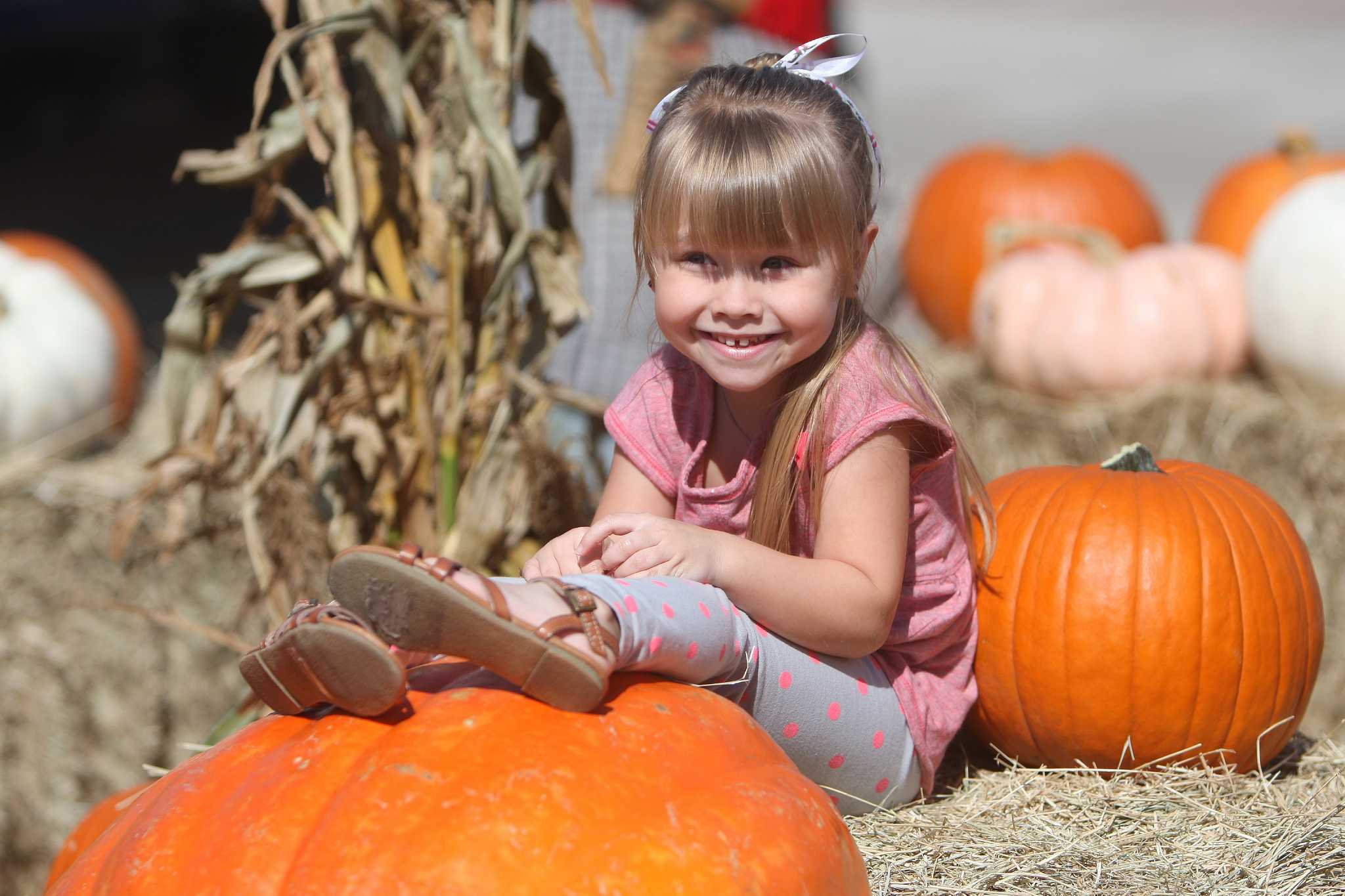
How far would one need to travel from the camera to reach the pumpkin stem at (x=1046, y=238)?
3.96 m

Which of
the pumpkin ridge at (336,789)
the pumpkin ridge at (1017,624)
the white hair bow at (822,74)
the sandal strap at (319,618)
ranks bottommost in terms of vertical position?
the pumpkin ridge at (1017,624)

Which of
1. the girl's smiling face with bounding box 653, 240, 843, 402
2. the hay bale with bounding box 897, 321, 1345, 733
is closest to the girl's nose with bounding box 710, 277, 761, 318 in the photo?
the girl's smiling face with bounding box 653, 240, 843, 402

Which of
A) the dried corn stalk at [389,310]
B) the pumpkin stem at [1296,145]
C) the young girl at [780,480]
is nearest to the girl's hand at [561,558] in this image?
the young girl at [780,480]

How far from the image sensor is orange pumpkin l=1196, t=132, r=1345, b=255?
14.7 ft

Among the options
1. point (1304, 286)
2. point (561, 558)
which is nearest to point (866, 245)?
point (561, 558)

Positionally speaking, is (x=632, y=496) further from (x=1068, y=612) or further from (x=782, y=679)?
(x=1068, y=612)

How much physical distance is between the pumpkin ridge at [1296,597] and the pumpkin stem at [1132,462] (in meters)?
0.13

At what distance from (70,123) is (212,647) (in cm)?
791

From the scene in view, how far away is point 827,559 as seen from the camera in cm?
170

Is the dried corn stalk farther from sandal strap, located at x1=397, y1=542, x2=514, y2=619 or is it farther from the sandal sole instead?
sandal strap, located at x1=397, y1=542, x2=514, y2=619

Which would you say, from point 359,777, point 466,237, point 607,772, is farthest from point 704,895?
point 466,237

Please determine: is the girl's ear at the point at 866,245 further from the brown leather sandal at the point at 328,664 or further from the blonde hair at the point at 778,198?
the brown leather sandal at the point at 328,664

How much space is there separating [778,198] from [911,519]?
53cm

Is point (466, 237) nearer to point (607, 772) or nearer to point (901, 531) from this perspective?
point (901, 531)
